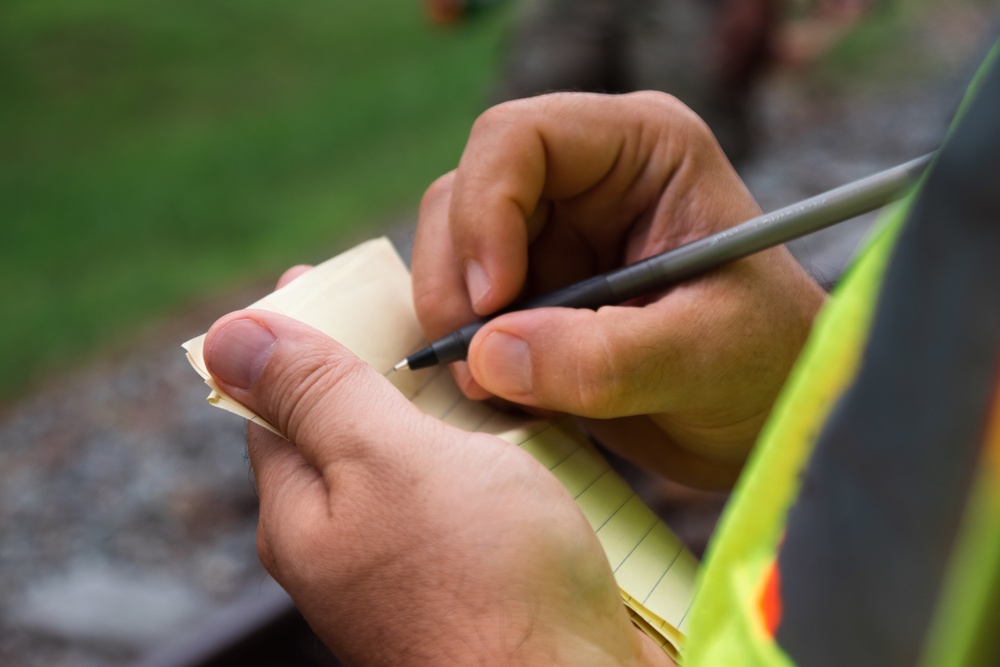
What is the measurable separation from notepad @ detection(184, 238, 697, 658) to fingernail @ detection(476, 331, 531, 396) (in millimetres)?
47

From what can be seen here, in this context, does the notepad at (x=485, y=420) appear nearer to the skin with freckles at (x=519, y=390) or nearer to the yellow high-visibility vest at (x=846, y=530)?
the skin with freckles at (x=519, y=390)

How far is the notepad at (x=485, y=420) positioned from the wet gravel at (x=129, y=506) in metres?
0.62

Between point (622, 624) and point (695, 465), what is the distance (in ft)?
1.33

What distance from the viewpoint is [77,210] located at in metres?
3.20

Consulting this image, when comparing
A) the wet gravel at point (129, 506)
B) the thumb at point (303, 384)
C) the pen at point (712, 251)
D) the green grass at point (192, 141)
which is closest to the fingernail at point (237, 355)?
the thumb at point (303, 384)

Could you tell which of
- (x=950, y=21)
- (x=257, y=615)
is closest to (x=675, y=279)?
(x=257, y=615)

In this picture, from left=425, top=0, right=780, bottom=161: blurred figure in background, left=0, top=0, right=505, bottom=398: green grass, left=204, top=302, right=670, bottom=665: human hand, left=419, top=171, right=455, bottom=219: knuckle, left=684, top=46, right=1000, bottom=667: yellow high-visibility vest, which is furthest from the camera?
left=0, top=0, right=505, bottom=398: green grass

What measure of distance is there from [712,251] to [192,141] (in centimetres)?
333

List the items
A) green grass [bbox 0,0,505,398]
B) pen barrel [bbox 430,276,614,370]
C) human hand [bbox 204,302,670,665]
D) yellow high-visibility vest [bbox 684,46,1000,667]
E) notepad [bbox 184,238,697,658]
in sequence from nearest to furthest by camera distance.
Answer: yellow high-visibility vest [bbox 684,46,1000,667], human hand [bbox 204,302,670,665], notepad [bbox 184,238,697,658], pen barrel [bbox 430,276,614,370], green grass [bbox 0,0,505,398]

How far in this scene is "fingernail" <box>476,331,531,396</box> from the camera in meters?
0.76

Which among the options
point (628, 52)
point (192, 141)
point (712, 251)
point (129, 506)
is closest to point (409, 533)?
point (712, 251)

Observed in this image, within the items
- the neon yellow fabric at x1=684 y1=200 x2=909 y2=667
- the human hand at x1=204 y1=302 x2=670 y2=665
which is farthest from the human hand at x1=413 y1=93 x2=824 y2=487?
the neon yellow fabric at x1=684 y1=200 x2=909 y2=667

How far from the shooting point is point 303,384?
0.63 metres

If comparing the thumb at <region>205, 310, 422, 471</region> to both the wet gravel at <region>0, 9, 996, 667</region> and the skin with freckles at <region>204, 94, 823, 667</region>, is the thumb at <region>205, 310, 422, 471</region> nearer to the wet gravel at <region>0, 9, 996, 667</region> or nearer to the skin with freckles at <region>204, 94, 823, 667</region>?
the skin with freckles at <region>204, 94, 823, 667</region>
